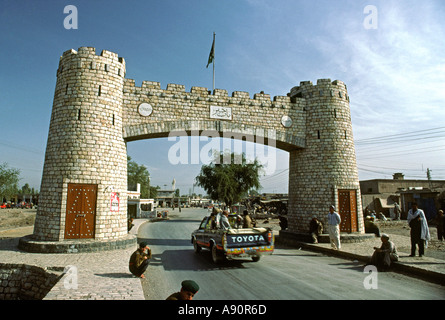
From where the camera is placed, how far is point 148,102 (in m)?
12.7

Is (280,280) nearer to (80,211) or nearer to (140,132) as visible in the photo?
(80,211)

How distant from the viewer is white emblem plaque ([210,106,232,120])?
13492 millimetres

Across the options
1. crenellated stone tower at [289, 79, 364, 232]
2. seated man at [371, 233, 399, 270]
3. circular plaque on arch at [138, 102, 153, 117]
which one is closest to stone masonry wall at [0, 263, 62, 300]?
circular plaque on arch at [138, 102, 153, 117]

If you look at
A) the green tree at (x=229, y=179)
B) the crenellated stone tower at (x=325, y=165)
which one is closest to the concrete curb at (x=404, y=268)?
the crenellated stone tower at (x=325, y=165)

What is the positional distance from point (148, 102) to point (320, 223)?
10196mm

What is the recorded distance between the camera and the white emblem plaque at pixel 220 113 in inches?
531

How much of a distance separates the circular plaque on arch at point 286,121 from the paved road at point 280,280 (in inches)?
285

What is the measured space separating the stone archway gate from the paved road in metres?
3.95

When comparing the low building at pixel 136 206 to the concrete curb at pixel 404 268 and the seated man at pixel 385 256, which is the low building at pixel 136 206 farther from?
the seated man at pixel 385 256

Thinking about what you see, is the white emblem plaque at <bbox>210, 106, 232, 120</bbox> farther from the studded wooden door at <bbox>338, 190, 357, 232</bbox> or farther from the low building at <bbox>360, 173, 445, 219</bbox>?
the low building at <bbox>360, 173, 445, 219</bbox>

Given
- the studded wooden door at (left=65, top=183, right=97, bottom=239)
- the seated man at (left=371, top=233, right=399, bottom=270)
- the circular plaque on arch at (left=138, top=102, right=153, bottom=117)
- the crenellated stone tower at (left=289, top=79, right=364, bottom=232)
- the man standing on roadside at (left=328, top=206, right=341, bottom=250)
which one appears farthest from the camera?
the crenellated stone tower at (left=289, top=79, right=364, bottom=232)

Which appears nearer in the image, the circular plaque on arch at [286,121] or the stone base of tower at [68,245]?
the stone base of tower at [68,245]

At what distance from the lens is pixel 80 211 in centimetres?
1062

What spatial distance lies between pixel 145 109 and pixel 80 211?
5315 millimetres
